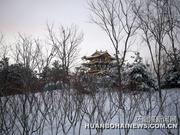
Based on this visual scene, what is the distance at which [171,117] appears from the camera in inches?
405

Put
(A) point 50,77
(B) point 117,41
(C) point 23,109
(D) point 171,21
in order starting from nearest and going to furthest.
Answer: (C) point 23,109 → (A) point 50,77 → (D) point 171,21 → (B) point 117,41

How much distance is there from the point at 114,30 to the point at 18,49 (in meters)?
9.72

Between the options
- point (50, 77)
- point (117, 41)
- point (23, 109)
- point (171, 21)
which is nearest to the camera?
point (23, 109)

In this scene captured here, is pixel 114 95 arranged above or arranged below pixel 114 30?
below

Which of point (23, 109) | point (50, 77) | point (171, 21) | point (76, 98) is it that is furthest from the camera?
point (171, 21)

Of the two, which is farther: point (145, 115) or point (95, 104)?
point (145, 115)

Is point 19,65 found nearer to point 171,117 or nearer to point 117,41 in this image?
point 171,117

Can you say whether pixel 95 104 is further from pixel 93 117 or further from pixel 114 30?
pixel 114 30

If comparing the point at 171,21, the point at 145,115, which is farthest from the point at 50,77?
the point at 171,21

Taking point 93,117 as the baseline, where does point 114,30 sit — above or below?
above

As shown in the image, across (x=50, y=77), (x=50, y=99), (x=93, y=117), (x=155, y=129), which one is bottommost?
(x=155, y=129)

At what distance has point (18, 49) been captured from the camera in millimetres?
9625

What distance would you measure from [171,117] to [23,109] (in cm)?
591

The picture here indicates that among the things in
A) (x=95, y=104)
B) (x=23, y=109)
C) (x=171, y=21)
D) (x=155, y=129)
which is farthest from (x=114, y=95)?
(x=171, y=21)
